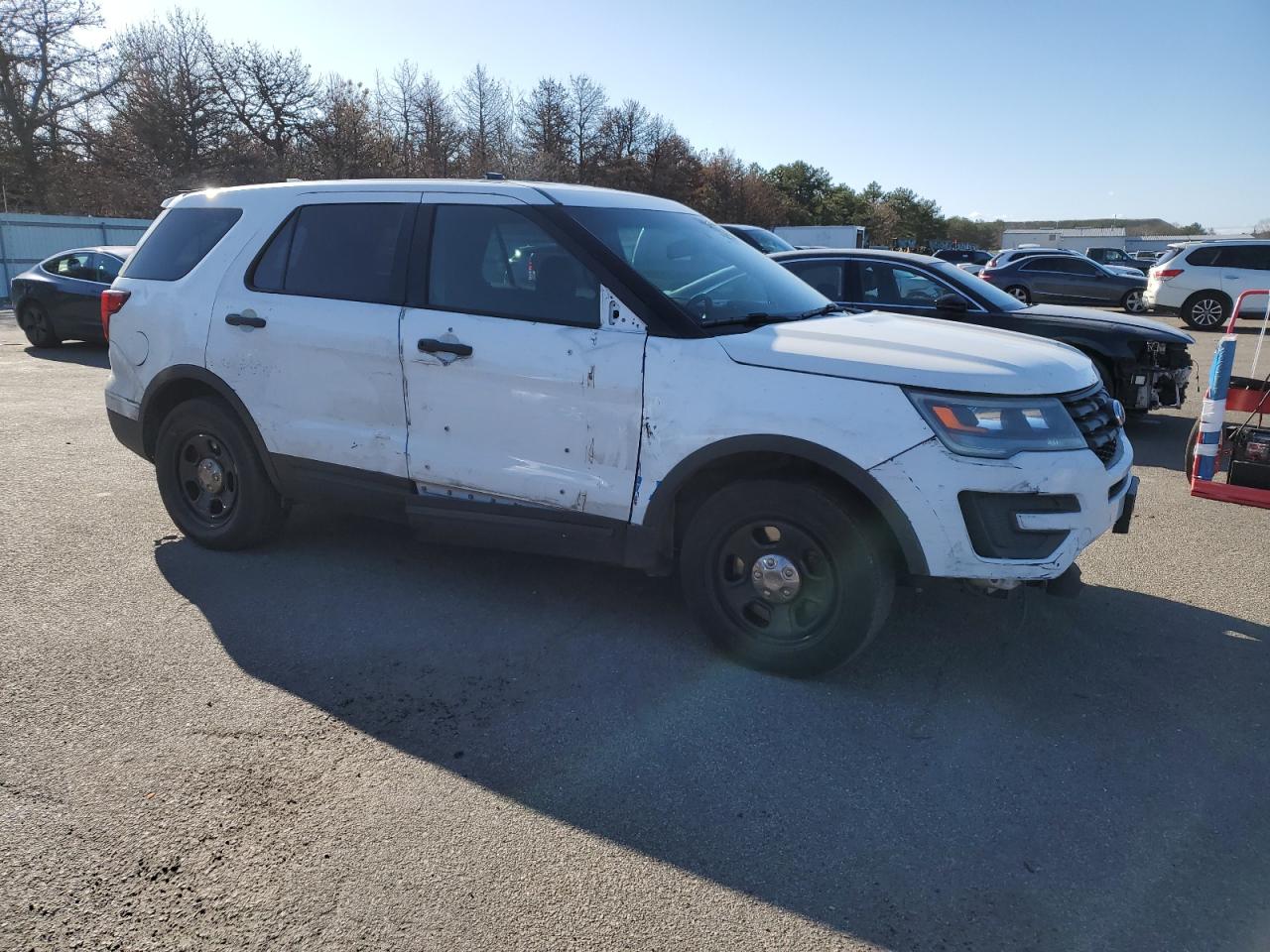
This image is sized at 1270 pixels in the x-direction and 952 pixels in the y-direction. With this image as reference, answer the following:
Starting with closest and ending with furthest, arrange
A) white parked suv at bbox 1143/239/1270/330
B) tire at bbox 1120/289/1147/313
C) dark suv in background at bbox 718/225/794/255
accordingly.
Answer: dark suv in background at bbox 718/225/794/255 < white parked suv at bbox 1143/239/1270/330 < tire at bbox 1120/289/1147/313

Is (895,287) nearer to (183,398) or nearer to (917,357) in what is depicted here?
(917,357)

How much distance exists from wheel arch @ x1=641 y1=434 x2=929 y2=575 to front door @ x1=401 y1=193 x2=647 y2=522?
18 centimetres

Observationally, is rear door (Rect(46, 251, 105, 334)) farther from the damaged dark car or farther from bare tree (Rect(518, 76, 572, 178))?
bare tree (Rect(518, 76, 572, 178))

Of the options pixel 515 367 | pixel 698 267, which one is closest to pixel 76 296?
pixel 515 367

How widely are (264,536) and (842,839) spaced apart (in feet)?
11.8

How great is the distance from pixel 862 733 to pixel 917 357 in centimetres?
142

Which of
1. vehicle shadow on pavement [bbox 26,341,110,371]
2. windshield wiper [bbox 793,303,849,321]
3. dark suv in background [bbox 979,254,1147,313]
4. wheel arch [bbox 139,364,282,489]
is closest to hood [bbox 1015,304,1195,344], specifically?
windshield wiper [bbox 793,303,849,321]

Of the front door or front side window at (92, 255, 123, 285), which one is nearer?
the front door

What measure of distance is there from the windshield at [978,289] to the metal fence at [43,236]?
23.9m

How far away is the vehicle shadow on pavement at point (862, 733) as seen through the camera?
252 centimetres

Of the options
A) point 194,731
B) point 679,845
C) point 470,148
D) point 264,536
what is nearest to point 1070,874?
point 679,845

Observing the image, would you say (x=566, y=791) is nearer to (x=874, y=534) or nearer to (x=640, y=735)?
(x=640, y=735)

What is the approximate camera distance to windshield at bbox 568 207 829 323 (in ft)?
12.7

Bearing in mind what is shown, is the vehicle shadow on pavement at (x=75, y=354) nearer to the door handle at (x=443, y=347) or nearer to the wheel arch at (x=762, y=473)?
the door handle at (x=443, y=347)
